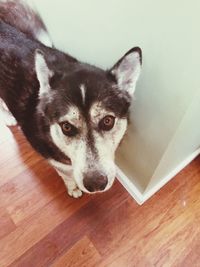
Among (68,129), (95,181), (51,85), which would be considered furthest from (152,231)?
(51,85)

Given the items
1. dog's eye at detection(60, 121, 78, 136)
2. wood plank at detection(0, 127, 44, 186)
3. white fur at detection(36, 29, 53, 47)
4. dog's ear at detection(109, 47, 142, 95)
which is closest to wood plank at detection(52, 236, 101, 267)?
wood plank at detection(0, 127, 44, 186)

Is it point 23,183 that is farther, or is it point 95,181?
point 23,183

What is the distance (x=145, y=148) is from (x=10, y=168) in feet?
2.29

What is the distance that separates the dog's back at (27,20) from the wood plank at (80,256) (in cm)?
91

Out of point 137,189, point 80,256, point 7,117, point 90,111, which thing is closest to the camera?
point 90,111

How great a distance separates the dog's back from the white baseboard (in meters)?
0.72

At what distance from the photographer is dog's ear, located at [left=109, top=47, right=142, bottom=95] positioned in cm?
99

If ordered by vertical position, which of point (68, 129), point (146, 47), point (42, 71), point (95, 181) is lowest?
point (95, 181)

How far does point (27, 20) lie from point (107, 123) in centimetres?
74

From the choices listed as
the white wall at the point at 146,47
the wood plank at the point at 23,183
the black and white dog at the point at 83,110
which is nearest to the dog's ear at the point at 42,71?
the black and white dog at the point at 83,110

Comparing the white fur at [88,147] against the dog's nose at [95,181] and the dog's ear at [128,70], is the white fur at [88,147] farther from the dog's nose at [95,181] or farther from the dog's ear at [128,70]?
the dog's ear at [128,70]

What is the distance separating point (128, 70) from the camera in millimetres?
1061

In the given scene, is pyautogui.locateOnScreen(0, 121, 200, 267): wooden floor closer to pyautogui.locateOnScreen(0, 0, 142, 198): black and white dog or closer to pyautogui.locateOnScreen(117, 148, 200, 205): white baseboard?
pyautogui.locateOnScreen(117, 148, 200, 205): white baseboard

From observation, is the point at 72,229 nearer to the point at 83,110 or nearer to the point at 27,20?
the point at 83,110
